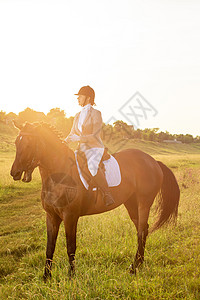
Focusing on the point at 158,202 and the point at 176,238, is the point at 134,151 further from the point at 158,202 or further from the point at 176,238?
the point at 176,238

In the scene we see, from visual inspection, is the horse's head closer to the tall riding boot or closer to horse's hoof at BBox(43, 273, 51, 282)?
the tall riding boot

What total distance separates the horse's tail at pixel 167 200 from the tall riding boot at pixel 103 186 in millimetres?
2035

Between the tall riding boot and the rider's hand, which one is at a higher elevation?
the rider's hand

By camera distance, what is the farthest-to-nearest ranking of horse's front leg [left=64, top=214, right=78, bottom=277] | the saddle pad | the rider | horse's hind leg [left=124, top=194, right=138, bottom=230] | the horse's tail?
1. the horse's tail
2. horse's hind leg [left=124, top=194, right=138, bottom=230]
3. the saddle pad
4. the rider
5. horse's front leg [left=64, top=214, right=78, bottom=277]

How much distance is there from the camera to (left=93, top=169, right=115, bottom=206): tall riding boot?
13.3 ft

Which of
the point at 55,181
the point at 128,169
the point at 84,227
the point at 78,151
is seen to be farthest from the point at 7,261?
the point at 128,169

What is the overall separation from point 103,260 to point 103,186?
1.51 meters

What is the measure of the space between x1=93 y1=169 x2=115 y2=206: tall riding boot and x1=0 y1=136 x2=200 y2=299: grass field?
111cm

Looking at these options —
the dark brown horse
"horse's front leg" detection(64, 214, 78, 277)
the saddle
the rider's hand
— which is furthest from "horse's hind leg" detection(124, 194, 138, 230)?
the rider's hand

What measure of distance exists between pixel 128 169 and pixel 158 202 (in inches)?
61.2

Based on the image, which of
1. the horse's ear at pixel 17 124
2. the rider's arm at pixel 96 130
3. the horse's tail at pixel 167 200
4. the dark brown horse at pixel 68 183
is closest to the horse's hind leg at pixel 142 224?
the dark brown horse at pixel 68 183

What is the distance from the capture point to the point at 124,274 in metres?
3.87

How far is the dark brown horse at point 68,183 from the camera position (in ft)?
11.3

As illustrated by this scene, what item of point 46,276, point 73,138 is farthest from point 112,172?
point 46,276
